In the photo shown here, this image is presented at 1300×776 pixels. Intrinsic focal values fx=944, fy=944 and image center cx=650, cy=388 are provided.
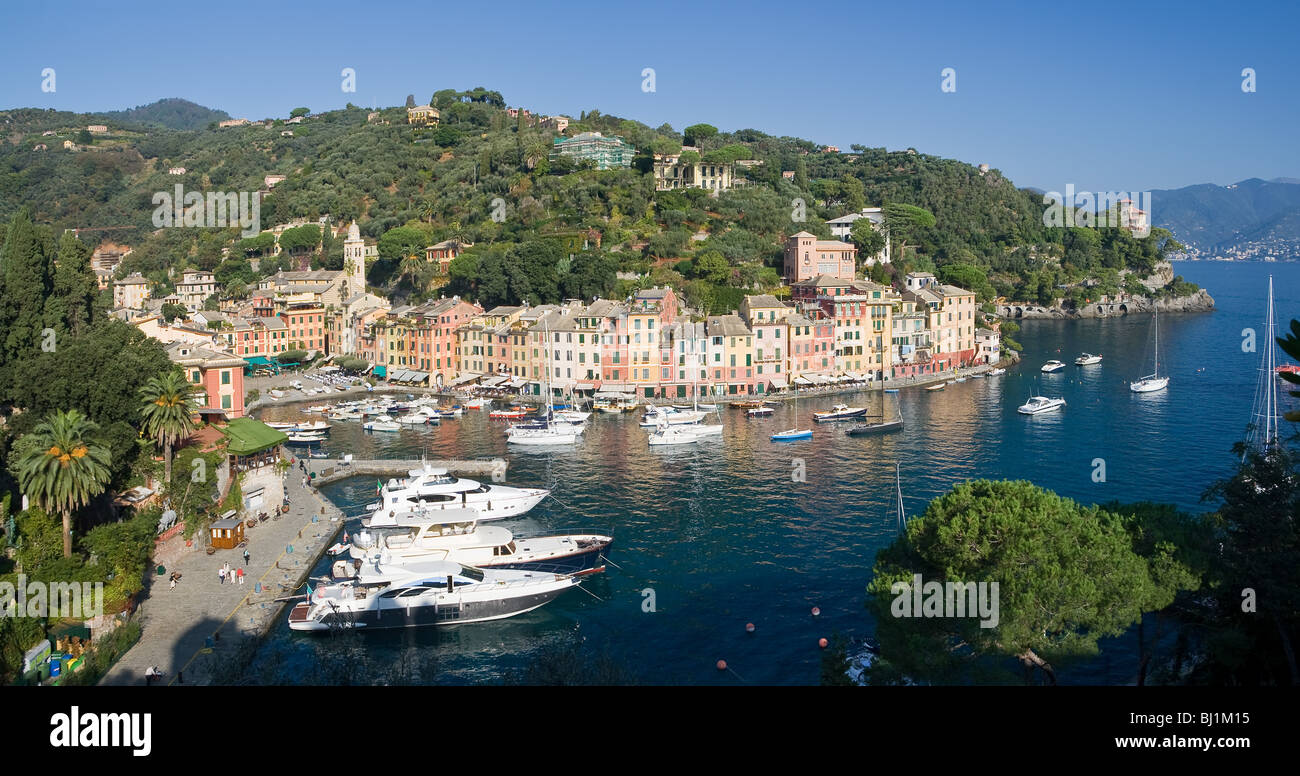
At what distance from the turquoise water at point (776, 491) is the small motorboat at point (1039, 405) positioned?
83 cm

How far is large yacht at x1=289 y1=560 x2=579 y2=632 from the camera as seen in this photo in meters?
21.9

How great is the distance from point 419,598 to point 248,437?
36.1 ft

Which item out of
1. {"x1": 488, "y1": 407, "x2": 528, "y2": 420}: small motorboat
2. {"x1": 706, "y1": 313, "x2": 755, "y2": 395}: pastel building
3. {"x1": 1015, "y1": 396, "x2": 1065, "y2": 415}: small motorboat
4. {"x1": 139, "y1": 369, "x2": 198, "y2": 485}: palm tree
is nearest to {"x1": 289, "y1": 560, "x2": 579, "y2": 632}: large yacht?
{"x1": 139, "y1": 369, "x2": 198, "y2": 485}: palm tree

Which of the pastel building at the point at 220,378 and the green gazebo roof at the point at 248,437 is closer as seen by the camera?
the green gazebo roof at the point at 248,437

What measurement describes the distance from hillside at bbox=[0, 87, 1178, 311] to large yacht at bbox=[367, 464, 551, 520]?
33.1m

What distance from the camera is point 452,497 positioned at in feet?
99.9

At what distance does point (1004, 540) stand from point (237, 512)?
829 inches

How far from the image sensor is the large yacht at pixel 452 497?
29.6m

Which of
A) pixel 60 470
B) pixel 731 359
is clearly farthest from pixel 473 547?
pixel 731 359

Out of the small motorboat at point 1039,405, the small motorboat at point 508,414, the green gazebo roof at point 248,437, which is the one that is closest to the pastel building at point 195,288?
the small motorboat at point 508,414

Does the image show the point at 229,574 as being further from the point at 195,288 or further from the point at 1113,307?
the point at 1113,307

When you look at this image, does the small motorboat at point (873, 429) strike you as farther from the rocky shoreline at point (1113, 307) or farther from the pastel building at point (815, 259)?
the rocky shoreline at point (1113, 307)
